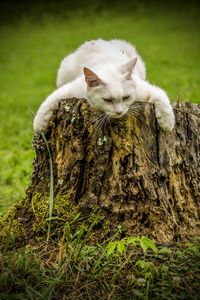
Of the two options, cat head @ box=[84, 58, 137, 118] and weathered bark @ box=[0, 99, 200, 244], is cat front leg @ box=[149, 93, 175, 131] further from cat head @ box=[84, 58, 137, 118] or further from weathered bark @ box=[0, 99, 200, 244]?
cat head @ box=[84, 58, 137, 118]

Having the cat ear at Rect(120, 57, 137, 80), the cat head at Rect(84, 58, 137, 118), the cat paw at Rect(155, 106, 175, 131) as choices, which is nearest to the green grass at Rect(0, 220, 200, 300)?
the cat paw at Rect(155, 106, 175, 131)

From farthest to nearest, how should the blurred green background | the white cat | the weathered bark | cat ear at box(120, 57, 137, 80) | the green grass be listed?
1. the blurred green background
2. cat ear at box(120, 57, 137, 80)
3. the white cat
4. the weathered bark
5. the green grass

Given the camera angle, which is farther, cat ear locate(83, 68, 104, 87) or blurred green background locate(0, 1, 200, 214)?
blurred green background locate(0, 1, 200, 214)

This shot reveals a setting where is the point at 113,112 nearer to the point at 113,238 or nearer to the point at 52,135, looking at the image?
the point at 52,135

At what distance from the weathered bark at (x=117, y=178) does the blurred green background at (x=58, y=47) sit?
3.31 feet

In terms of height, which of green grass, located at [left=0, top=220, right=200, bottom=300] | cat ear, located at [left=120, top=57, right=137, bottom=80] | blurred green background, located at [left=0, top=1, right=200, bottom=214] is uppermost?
blurred green background, located at [left=0, top=1, right=200, bottom=214]

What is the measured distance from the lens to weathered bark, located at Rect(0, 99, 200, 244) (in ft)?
7.83

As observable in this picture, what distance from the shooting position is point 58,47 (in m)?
13.6

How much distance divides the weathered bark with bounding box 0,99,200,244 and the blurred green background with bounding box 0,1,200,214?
1010 millimetres

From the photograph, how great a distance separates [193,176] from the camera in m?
2.66

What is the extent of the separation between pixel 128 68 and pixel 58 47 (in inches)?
465

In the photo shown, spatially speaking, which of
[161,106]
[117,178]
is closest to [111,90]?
[161,106]

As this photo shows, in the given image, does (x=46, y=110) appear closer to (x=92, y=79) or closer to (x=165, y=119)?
(x=92, y=79)

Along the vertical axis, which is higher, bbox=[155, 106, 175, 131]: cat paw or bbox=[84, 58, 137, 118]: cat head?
bbox=[84, 58, 137, 118]: cat head
